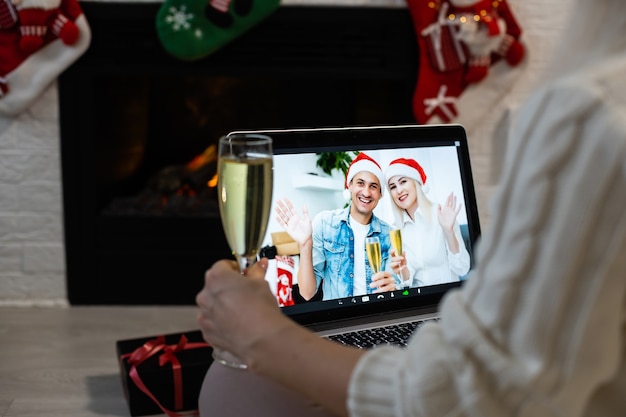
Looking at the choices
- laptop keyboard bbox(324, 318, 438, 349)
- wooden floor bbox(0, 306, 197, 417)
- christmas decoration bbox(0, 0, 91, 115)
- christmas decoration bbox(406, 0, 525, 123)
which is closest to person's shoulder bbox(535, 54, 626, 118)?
laptop keyboard bbox(324, 318, 438, 349)

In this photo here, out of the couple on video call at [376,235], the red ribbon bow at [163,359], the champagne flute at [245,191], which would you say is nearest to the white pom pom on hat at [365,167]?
the couple on video call at [376,235]

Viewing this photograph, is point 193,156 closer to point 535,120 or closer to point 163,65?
point 163,65

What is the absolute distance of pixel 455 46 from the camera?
8.15ft

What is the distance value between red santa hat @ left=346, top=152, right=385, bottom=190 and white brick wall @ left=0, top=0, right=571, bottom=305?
1.25m

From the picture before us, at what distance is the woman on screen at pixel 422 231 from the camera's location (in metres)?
1.33

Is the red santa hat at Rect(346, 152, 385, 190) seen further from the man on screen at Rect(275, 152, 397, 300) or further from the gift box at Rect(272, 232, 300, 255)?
the gift box at Rect(272, 232, 300, 255)

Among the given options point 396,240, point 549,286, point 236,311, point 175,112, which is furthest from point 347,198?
point 175,112

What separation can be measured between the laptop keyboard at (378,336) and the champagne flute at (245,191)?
285mm

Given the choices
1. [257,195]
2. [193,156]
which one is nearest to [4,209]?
[193,156]

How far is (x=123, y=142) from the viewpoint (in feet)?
8.95

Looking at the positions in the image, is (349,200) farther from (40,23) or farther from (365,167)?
(40,23)

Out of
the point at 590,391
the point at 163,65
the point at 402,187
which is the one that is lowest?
the point at 590,391

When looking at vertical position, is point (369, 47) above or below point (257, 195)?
above

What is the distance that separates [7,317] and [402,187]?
63.9 inches
